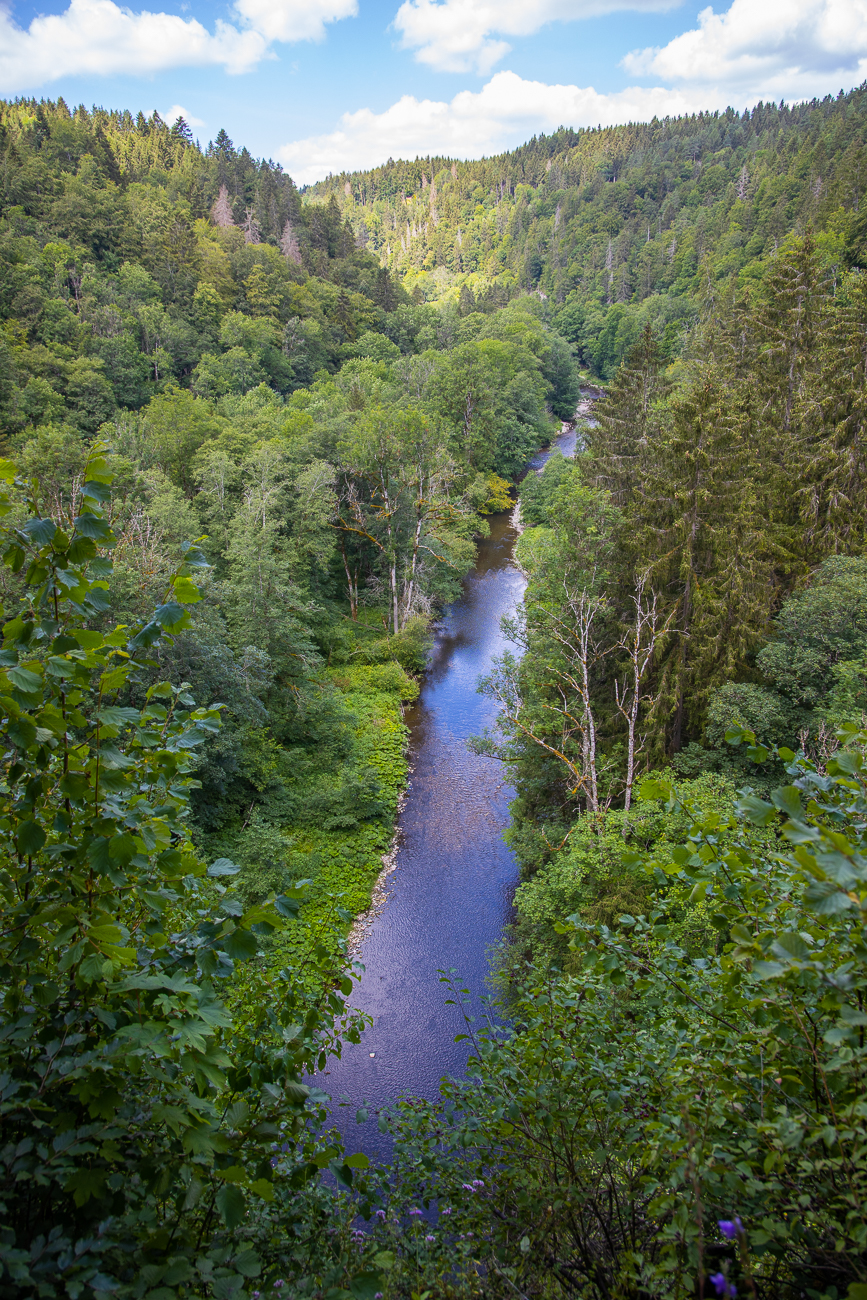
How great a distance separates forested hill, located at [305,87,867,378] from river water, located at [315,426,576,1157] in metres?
53.8

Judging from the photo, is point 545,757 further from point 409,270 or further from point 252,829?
point 409,270

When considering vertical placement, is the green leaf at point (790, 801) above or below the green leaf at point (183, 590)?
below

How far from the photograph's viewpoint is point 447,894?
18.3 meters

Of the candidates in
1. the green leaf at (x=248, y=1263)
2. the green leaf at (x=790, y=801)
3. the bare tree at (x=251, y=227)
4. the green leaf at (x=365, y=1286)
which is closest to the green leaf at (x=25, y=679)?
the green leaf at (x=248, y=1263)

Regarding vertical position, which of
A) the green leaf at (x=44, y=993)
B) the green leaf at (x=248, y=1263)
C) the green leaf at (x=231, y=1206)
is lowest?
the green leaf at (x=248, y=1263)

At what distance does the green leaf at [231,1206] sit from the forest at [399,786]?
0.01 metres

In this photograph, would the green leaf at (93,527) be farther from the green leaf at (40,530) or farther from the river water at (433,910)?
the river water at (433,910)

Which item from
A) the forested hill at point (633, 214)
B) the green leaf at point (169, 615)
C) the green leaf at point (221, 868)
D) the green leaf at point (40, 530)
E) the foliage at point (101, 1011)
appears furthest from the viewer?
the forested hill at point (633, 214)

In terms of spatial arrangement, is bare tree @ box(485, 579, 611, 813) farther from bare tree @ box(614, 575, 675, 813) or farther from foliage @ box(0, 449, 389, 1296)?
foliage @ box(0, 449, 389, 1296)

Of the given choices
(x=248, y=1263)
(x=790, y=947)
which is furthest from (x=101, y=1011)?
(x=790, y=947)

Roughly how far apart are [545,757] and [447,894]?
480 cm

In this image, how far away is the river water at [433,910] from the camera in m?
13.5

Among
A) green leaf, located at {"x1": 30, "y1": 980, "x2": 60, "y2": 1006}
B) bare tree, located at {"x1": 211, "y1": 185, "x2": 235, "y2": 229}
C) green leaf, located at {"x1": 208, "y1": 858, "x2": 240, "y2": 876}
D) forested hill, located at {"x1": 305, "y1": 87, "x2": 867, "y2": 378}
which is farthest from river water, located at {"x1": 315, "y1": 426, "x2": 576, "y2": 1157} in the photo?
bare tree, located at {"x1": 211, "y1": 185, "x2": 235, "y2": 229}

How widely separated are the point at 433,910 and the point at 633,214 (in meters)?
158
